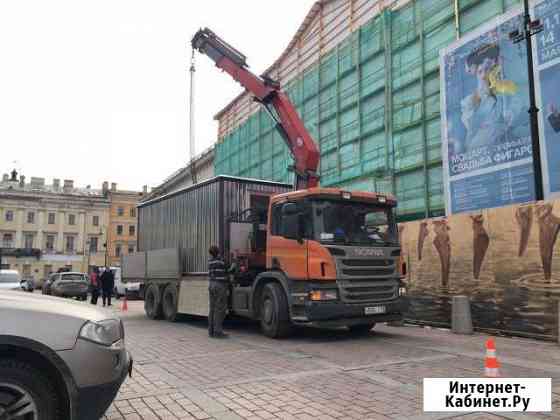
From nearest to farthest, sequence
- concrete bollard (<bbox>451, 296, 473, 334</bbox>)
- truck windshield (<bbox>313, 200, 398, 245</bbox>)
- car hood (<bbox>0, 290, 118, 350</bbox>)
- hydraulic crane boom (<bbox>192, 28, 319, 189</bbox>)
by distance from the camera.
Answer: car hood (<bbox>0, 290, 118, 350</bbox>) → truck windshield (<bbox>313, 200, 398, 245</bbox>) → concrete bollard (<bbox>451, 296, 473, 334</bbox>) → hydraulic crane boom (<bbox>192, 28, 319, 189</bbox>)

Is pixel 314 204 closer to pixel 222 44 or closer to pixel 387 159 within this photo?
pixel 222 44

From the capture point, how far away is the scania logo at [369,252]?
30.4 ft

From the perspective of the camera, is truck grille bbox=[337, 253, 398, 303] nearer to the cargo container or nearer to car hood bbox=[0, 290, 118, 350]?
the cargo container

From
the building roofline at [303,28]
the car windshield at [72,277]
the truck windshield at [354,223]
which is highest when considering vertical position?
the building roofline at [303,28]

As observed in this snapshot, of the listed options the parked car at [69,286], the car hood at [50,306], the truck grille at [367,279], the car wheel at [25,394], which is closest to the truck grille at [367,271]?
the truck grille at [367,279]

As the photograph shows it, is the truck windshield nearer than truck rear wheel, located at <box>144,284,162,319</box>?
Yes

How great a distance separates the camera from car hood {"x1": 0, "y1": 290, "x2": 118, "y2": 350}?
341cm

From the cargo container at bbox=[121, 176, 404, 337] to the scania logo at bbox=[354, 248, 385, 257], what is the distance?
0.8 inches

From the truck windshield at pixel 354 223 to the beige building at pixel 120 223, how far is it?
69095 millimetres

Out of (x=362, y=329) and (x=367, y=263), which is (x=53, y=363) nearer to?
(x=367, y=263)

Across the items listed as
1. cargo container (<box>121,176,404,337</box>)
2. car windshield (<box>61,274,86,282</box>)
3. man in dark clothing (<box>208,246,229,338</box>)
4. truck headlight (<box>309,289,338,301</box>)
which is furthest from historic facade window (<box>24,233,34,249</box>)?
truck headlight (<box>309,289,338,301</box>)

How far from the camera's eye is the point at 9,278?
19.0m

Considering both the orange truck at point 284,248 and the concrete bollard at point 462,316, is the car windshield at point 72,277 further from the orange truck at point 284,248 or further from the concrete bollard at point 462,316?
the concrete bollard at point 462,316

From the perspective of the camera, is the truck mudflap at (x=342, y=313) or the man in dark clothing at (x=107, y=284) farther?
the man in dark clothing at (x=107, y=284)
